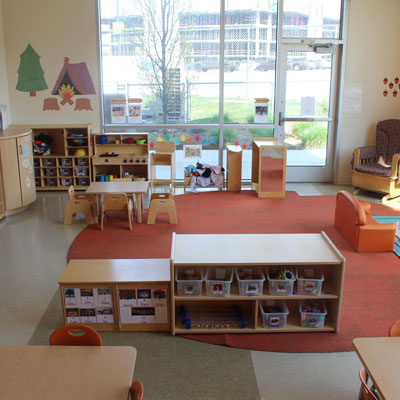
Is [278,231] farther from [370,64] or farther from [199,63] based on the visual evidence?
[370,64]

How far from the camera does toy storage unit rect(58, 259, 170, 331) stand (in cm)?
419

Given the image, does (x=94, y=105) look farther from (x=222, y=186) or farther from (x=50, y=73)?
(x=222, y=186)

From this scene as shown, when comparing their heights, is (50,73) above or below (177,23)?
below

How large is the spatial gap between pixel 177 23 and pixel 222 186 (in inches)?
122

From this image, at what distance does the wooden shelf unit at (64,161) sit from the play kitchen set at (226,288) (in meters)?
4.82

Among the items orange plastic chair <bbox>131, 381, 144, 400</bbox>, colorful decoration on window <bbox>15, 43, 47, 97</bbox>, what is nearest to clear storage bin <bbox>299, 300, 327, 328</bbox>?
orange plastic chair <bbox>131, 381, 144, 400</bbox>

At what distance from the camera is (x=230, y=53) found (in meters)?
9.02

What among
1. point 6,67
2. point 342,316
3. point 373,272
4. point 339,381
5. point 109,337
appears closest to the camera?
point 339,381

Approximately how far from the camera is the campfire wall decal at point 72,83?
8.85m

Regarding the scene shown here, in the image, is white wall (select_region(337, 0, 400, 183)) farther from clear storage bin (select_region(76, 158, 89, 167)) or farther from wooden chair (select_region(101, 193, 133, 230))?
clear storage bin (select_region(76, 158, 89, 167))

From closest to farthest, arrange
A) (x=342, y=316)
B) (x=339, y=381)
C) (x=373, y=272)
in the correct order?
(x=339, y=381) → (x=342, y=316) → (x=373, y=272)

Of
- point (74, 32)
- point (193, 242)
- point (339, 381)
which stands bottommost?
point (339, 381)

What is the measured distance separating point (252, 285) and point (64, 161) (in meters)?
5.83

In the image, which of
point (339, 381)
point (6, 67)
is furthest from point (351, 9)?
point (339, 381)
